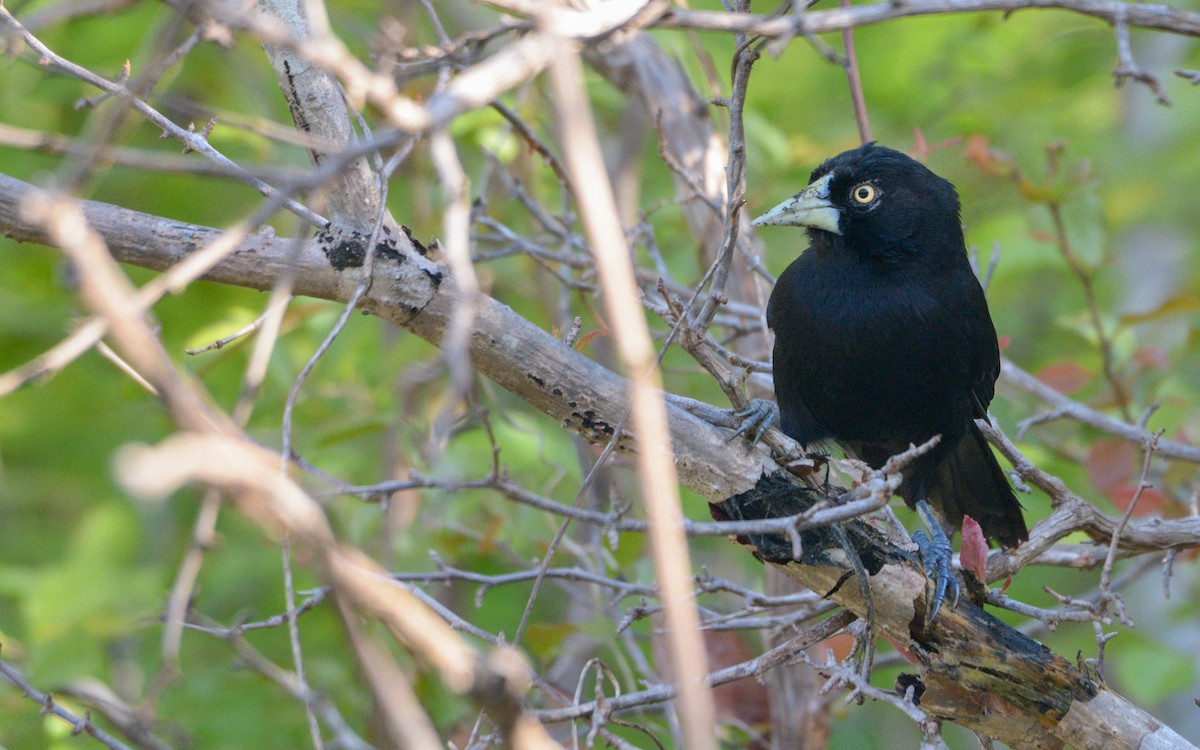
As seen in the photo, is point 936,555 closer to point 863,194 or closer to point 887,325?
point 887,325

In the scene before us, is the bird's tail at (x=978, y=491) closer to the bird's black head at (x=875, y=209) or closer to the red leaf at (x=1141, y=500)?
the red leaf at (x=1141, y=500)

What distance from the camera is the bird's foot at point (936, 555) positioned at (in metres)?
3.24

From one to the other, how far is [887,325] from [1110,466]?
0.93 meters

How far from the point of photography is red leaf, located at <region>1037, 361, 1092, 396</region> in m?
3.82

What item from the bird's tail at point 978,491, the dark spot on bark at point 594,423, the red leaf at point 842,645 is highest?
the dark spot on bark at point 594,423

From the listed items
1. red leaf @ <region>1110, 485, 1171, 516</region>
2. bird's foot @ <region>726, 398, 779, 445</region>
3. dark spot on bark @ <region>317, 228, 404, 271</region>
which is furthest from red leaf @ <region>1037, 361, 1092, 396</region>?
dark spot on bark @ <region>317, 228, 404, 271</region>

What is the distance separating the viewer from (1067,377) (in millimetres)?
3832

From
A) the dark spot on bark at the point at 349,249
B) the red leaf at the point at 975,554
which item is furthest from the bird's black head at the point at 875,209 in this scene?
the dark spot on bark at the point at 349,249

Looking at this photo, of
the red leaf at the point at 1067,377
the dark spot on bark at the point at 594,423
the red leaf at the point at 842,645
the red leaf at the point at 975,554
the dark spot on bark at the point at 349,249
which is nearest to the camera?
the dark spot on bark at the point at 349,249

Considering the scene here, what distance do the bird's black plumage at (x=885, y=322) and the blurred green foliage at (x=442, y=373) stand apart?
1.27 feet

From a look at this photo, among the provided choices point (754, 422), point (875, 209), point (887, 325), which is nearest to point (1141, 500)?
point (887, 325)

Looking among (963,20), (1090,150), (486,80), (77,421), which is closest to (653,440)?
(486,80)

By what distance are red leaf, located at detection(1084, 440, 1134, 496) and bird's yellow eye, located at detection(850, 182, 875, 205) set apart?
3.73 ft

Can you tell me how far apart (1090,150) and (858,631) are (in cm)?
411
